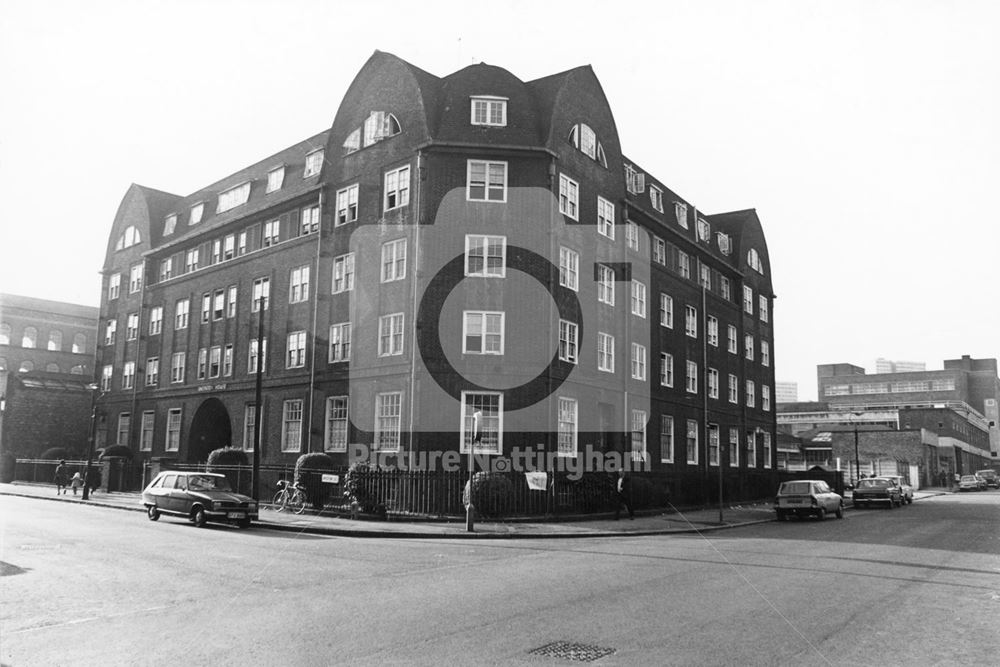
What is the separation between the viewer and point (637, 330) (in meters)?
38.7

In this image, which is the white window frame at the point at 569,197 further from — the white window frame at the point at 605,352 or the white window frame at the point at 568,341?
the white window frame at the point at 605,352

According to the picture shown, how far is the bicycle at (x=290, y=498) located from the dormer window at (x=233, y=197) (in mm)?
19535

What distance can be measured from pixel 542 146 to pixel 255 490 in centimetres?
1699

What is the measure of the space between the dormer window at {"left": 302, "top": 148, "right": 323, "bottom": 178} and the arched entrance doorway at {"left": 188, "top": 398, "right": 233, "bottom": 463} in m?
12.9

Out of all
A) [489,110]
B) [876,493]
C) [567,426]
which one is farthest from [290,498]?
[876,493]

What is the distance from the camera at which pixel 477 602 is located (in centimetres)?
1041

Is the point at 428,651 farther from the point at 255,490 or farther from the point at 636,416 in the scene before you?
the point at 636,416

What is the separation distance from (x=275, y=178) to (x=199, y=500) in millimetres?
22377

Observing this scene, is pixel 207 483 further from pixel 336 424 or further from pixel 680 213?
pixel 680 213

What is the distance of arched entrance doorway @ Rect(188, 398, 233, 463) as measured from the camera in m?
41.8

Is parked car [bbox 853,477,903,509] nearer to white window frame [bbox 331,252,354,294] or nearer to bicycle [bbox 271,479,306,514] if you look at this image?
white window frame [bbox 331,252,354,294]

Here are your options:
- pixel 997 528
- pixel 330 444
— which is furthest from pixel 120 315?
pixel 997 528

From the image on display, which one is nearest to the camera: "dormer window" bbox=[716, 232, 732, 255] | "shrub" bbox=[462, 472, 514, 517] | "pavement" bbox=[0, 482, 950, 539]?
"pavement" bbox=[0, 482, 950, 539]

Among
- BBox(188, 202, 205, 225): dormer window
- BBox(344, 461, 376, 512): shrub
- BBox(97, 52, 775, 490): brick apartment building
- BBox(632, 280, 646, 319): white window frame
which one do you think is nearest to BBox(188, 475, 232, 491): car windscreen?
BBox(344, 461, 376, 512): shrub
